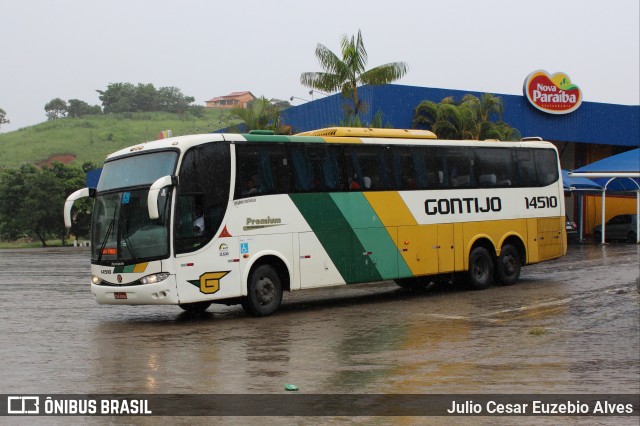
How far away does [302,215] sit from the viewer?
55.3 ft

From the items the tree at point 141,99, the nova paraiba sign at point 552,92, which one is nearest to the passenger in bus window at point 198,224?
the nova paraiba sign at point 552,92

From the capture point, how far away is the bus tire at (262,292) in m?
15.9

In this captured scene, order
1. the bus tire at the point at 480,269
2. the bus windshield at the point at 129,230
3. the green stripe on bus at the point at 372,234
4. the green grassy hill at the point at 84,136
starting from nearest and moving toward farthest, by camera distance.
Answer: the bus windshield at the point at 129,230 < the green stripe on bus at the point at 372,234 < the bus tire at the point at 480,269 < the green grassy hill at the point at 84,136

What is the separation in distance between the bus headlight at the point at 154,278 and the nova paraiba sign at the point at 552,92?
99.2ft

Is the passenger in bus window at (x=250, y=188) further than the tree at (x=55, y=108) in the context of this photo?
No

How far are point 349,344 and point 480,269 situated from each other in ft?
28.2

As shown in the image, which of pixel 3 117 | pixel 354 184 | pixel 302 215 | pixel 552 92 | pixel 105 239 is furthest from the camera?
pixel 3 117

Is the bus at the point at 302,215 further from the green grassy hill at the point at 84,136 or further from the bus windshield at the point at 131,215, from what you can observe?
the green grassy hill at the point at 84,136

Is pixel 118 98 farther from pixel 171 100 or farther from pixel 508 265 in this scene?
pixel 508 265

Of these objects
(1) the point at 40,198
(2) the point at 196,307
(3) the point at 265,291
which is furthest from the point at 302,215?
(1) the point at 40,198

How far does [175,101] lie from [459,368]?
498ft

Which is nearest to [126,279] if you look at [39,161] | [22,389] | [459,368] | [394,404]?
[22,389]

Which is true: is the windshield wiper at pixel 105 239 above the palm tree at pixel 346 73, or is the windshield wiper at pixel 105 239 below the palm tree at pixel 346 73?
below

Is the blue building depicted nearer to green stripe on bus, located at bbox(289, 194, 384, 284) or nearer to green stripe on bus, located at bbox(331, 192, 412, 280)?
green stripe on bus, located at bbox(331, 192, 412, 280)
